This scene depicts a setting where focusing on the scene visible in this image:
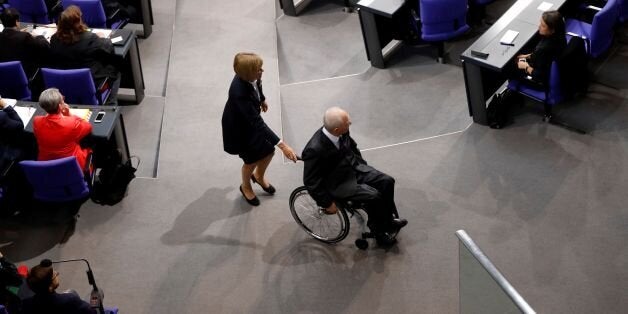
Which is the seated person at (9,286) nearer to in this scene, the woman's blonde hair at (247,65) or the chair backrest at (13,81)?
the woman's blonde hair at (247,65)

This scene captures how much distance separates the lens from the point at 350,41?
8.74m

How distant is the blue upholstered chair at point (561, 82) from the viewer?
668 cm

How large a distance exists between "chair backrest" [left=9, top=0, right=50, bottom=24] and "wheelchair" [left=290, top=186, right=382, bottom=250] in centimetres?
400

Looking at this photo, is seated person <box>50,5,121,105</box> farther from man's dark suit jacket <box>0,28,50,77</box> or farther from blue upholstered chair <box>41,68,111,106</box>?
blue upholstered chair <box>41,68,111,106</box>

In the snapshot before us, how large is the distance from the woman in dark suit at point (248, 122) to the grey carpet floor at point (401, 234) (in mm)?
572

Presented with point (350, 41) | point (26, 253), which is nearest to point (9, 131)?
point (26, 253)

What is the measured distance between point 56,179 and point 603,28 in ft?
16.1

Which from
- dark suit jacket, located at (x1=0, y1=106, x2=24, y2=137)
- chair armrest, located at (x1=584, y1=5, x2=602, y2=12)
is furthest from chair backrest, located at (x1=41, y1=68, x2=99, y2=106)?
chair armrest, located at (x1=584, y1=5, x2=602, y2=12)

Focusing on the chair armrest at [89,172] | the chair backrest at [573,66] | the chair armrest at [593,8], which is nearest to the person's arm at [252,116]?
the chair armrest at [89,172]

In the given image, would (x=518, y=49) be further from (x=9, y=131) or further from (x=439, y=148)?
(x=9, y=131)

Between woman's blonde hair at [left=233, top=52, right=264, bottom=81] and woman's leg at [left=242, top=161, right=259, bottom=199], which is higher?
woman's blonde hair at [left=233, top=52, right=264, bottom=81]

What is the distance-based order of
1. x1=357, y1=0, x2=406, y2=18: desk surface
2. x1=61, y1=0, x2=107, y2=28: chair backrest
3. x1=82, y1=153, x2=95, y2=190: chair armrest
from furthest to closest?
x1=61, y1=0, x2=107, y2=28: chair backrest, x1=357, y1=0, x2=406, y2=18: desk surface, x1=82, y1=153, x2=95, y2=190: chair armrest

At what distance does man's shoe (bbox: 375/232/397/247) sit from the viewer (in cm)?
594

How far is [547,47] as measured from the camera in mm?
6645
